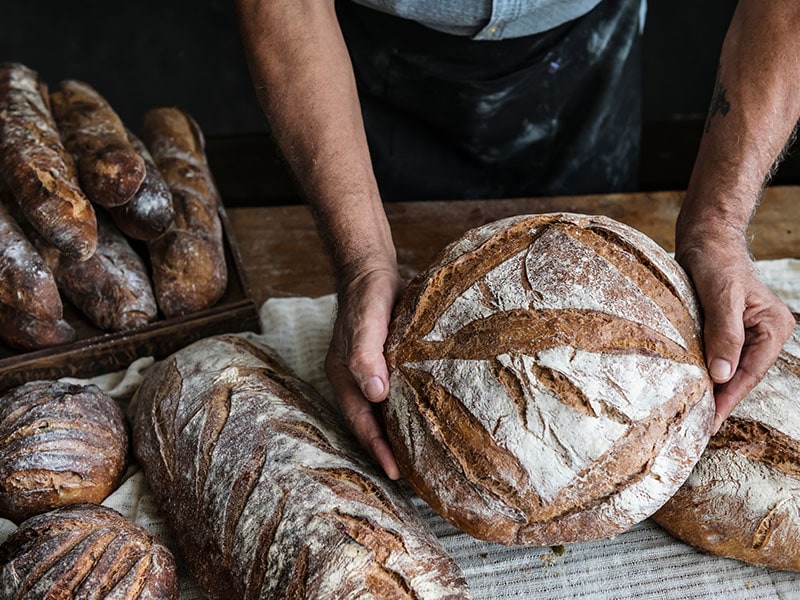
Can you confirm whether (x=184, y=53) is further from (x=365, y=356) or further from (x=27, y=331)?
(x=365, y=356)

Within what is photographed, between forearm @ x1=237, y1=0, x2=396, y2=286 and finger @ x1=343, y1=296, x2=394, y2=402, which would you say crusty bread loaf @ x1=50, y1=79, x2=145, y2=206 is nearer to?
forearm @ x1=237, y1=0, x2=396, y2=286

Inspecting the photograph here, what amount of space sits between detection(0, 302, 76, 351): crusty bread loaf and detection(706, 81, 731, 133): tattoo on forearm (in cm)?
151

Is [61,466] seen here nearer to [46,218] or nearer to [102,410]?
[102,410]

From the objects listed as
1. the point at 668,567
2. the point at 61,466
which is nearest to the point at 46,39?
the point at 61,466

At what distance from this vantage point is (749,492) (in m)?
1.43

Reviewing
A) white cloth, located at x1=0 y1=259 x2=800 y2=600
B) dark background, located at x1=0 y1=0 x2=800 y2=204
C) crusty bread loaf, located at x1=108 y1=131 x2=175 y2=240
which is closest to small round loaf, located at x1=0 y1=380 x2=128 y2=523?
white cloth, located at x1=0 y1=259 x2=800 y2=600

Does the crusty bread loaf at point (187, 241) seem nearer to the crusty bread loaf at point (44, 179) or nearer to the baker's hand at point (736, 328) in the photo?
the crusty bread loaf at point (44, 179)

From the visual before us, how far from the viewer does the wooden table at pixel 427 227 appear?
2.28m

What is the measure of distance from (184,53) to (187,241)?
2702 millimetres

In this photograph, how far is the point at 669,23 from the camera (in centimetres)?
415

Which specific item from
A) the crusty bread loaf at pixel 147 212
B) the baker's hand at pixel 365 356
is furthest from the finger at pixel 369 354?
the crusty bread loaf at pixel 147 212

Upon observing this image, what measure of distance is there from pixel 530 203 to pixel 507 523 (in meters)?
1.30

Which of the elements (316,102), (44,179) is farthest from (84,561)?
(316,102)

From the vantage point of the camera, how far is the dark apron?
7.25ft
